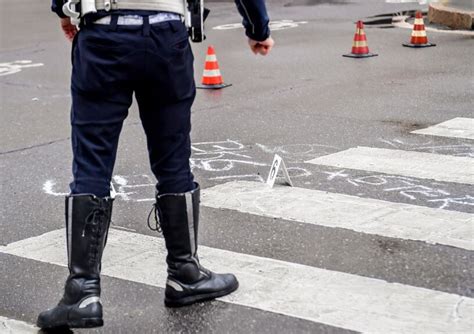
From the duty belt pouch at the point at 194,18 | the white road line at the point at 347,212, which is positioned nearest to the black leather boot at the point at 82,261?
the duty belt pouch at the point at 194,18

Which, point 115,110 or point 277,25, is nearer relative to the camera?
point 115,110

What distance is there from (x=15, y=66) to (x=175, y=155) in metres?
9.93

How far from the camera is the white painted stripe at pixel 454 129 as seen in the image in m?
7.95

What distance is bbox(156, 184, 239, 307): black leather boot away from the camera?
427 cm

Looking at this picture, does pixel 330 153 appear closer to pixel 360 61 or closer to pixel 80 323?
pixel 80 323

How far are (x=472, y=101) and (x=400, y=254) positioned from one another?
498 centimetres

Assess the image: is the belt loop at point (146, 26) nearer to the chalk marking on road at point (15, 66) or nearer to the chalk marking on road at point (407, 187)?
the chalk marking on road at point (407, 187)

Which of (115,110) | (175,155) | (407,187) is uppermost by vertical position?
(115,110)

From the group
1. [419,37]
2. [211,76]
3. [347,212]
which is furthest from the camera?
[419,37]

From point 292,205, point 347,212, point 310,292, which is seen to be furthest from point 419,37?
point 310,292

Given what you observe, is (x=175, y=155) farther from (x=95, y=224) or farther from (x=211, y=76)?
(x=211, y=76)

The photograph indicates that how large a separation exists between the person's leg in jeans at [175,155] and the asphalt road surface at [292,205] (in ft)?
Result: 0.33

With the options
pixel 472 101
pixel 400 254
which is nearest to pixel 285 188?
pixel 400 254

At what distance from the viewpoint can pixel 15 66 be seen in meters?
13.7
